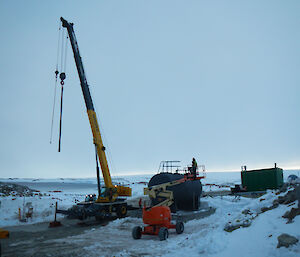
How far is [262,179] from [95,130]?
22.4 metres

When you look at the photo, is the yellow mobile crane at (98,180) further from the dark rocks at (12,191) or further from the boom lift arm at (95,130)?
the dark rocks at (12,191)

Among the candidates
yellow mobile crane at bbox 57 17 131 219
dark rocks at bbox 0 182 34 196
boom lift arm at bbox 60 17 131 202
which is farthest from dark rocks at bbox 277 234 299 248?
dark rocks at bbox 0 182 34 196

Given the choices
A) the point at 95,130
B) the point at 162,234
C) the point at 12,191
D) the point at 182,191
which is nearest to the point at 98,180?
the point at 95,130

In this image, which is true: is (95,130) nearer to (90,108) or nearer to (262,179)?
(90,108)

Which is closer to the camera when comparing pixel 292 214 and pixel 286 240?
pixel 286 240

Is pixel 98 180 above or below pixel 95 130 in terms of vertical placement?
below

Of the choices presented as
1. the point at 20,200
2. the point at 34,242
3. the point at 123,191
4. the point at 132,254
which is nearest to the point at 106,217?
the point at 123,191

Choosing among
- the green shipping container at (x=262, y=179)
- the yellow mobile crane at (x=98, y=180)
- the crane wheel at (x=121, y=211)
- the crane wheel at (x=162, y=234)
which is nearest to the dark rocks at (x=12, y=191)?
the yellow mobile crane at (x=98, y=180)

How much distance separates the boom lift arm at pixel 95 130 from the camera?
21.1 m

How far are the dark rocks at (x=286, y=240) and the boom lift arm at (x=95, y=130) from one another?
15.5 m

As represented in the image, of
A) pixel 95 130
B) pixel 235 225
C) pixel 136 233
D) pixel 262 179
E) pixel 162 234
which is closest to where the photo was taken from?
pixel 235 225

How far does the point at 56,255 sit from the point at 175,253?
4.78 metres

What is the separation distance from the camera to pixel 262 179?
31.6 m

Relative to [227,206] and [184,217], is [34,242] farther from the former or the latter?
[227,206]
